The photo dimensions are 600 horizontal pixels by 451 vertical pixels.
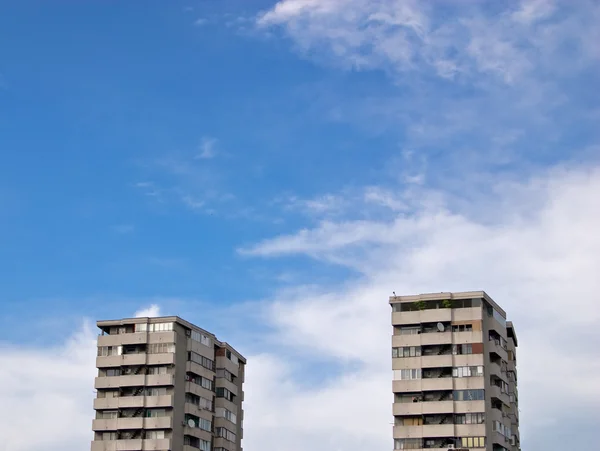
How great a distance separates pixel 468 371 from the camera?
14000cm

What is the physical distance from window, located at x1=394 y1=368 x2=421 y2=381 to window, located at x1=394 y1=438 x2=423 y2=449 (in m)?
8.47

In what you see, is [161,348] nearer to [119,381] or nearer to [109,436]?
[119,381]

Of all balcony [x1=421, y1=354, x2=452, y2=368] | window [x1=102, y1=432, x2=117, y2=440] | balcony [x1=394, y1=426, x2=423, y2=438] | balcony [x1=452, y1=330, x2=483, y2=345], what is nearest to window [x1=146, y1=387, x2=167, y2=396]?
window [x1=102, y1=432, x2=117, y2=440]

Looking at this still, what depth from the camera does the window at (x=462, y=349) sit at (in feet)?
463

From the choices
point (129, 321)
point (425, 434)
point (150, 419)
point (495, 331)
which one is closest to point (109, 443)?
point (150, 419)

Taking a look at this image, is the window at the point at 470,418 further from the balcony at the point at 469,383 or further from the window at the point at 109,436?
the window at the point at 109,436

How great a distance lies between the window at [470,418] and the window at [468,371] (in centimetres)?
550

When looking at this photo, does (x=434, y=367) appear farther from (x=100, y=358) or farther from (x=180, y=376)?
(x=100, y=358)

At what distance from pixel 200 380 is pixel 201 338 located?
22.0 feet

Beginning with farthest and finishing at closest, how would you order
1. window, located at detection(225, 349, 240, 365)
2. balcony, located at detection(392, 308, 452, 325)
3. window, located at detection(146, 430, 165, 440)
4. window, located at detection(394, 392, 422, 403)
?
window, located at detection(225, 349, 240, 365) → window, located at detection(146, 430, 165, 440) → balcony, located at detection(392, 308, 452, 325) → window, located at detection(394, 392, 422, 403)

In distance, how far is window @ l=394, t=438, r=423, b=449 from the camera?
140 meters

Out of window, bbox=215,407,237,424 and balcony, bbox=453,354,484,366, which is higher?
balcony, bbox=453,354,484,366

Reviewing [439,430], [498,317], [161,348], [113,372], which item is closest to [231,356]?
[161,348]

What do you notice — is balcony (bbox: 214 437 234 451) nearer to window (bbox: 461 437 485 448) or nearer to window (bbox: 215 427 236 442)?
window (bbox: 215 427 236 442)
